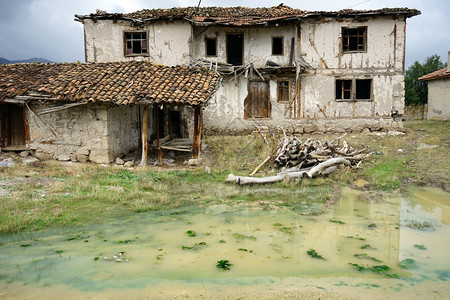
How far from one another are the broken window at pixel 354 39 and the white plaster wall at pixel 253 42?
2.76 metres

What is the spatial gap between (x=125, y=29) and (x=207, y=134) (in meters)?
6.85

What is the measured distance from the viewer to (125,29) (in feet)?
59.5

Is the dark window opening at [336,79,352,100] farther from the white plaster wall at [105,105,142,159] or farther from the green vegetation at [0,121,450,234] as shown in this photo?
the white plaster wall at [105,105,142,159]

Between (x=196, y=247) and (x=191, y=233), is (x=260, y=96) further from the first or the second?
(x=196, y=247)

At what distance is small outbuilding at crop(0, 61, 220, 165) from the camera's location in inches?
473

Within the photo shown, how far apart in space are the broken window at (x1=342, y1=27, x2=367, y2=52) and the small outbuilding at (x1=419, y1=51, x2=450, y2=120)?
23.4 ft

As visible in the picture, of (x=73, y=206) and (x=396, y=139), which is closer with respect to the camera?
(x=73, y=206)

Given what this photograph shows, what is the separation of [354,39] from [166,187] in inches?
558

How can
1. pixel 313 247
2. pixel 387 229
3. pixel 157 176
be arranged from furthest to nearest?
pixel 157 176 < pixel 387 229 < pixel 313 247

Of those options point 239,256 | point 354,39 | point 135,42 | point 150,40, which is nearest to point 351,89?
point 354,39

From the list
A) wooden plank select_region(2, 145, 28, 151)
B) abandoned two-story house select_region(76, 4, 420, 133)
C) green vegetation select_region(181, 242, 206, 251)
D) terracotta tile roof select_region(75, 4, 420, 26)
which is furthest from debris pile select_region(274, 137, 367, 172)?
wooden plank select_region(2, 145, 28, 151)

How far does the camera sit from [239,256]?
5.55 meters

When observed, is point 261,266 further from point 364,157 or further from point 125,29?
point 125,29

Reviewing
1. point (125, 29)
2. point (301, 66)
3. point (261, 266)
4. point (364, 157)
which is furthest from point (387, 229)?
point (125, 29)
